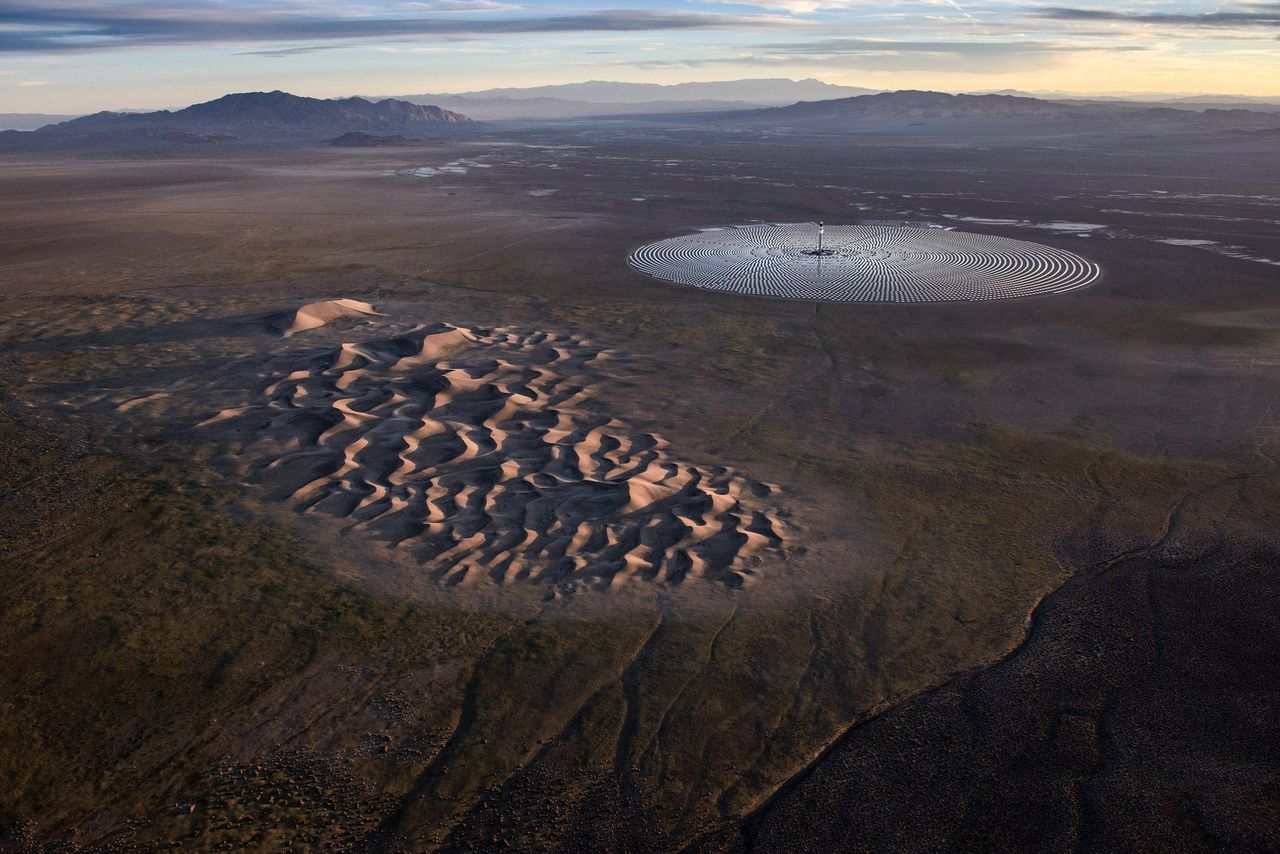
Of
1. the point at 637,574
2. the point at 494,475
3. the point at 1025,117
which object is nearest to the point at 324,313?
the point at 494,475

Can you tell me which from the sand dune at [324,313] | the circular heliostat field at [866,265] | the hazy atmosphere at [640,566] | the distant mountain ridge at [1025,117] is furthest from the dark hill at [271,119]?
the hazy atmosphere at [640,566]

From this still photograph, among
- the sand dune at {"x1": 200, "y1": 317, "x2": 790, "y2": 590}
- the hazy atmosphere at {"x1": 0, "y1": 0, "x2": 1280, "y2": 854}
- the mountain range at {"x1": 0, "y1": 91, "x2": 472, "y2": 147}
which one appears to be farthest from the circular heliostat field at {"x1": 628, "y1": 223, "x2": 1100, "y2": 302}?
the mountain range at {"x1": 0, "y1": 91, "x2": 472, "y2": 147}

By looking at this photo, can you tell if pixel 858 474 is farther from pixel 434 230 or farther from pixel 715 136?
pixel 715 136

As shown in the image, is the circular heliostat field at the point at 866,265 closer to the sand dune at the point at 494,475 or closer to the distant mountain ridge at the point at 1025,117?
the sand dune at the point at 494,475

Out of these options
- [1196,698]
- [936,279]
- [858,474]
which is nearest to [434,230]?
[936,279]

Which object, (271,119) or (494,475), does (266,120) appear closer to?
(271,119)
